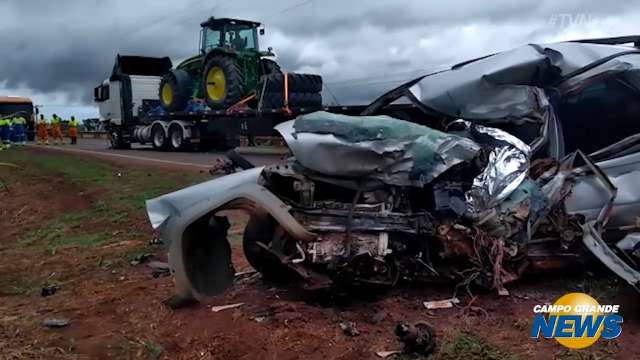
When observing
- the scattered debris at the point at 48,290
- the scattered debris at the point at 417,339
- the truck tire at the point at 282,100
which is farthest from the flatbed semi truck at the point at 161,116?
the scattered debris at the point at 417,339

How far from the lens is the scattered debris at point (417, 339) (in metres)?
3.47

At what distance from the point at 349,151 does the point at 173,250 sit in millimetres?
1344

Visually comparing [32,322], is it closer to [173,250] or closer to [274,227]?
[173,250]

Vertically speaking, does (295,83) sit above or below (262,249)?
above

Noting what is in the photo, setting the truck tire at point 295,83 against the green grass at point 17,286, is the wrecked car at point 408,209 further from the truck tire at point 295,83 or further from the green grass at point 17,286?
the truck tire at point 295,83

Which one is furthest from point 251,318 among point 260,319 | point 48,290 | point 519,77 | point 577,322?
point 519,77

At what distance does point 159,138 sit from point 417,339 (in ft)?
64.3

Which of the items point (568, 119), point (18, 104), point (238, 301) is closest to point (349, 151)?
point (238, 301)

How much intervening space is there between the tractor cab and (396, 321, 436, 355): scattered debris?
16540 mm

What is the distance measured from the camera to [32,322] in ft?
15.0

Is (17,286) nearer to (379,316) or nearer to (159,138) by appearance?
(379,316)

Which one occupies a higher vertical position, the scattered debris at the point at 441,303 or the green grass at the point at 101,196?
the scattered debris at the point at 441,303

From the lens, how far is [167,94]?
2117 cm

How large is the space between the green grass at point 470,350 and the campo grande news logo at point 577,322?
1.04 feet
